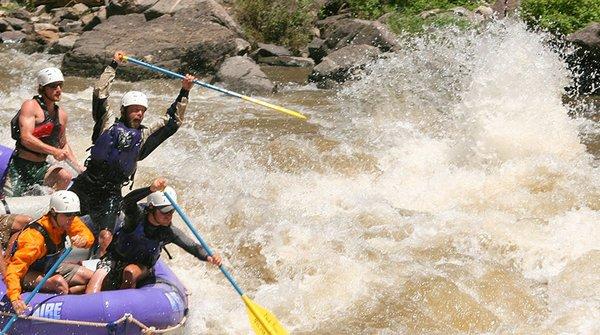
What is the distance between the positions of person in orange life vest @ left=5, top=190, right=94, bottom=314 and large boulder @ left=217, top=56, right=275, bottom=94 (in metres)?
7.82

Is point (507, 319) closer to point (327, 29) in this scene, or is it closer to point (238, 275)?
point (238, 275)

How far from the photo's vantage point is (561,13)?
1444cm

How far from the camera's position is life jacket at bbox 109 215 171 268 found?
562cm

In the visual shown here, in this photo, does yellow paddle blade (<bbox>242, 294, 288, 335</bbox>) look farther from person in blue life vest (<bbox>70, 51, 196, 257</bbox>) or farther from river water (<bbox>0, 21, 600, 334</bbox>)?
person in blue life vest (<bbox>70, 51, 196, 257</bbox>)

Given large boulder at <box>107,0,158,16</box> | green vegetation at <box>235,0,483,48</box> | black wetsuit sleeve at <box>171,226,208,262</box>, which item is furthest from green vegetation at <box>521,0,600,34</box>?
black wetsuit sleeve at <box>171,226,208,262</box>

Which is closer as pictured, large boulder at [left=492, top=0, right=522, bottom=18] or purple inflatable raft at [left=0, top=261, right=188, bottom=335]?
purple inflatable raft at [left=0, top=261, right=188, bottom=335]

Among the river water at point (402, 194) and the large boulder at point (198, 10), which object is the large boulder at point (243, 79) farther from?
the large boulder at point (198, 10)

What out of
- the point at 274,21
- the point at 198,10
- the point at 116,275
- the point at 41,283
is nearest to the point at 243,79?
the point at 198,10

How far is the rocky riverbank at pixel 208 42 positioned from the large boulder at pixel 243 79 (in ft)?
0.05

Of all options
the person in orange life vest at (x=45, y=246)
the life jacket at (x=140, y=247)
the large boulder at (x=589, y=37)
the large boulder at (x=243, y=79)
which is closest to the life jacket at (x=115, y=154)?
the life jacket at (x=140, y=247)

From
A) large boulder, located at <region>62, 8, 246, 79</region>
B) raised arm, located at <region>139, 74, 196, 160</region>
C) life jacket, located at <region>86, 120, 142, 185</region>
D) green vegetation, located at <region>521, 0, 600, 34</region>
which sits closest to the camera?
life jacket, located at <region>86, 120, 142, 185</region>

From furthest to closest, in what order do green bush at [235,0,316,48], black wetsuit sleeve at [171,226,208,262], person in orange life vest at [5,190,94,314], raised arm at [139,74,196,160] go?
green bush at [235,0,316,48] < raised arm at [139,74,196,160] < black wetsuit sleeve at [171,226,208,262] < person in orange life vest at [5,190,94,314]

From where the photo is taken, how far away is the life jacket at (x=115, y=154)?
19.2 ft

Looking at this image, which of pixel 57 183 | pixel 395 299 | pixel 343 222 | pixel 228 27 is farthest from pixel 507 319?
pixel 228 27
